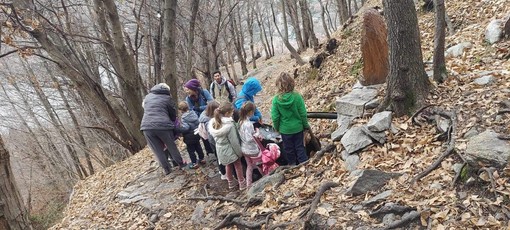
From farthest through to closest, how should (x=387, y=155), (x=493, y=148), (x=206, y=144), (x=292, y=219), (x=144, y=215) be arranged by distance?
(x=206, y=144)
(x=144, y=215)
(x=387, y=155)
(x=292, y=219)
(x=493, y=148)

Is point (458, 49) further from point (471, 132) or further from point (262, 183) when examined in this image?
point (262, 183)

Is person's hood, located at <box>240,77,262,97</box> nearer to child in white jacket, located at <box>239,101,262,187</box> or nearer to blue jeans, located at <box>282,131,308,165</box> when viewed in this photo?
child in white jacket, located at <box>239,101,262,187</box>

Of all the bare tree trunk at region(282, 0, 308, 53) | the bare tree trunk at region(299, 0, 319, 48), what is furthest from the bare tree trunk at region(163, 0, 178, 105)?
the bare tree trunk at region(282, 0, 308, 53)

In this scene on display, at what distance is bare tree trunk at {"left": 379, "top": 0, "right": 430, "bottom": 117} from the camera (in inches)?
188

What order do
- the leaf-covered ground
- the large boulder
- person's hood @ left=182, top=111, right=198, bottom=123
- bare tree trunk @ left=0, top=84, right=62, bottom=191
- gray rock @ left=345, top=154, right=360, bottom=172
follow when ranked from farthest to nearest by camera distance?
bare tree trunk @ left=0, top=84, right=62, bottom=191 → person's hood @ left=182, top=111, right=198, bottom=123 → the large boulder → gray rock @ left=345, top=154, right=360, bottom=172 → the leaf-covered ground

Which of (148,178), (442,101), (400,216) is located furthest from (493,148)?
(148,178)

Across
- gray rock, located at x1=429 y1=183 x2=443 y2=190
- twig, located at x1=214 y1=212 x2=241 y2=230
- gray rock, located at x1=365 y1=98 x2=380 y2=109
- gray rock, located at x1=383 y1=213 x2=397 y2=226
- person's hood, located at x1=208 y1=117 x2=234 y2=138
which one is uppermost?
person's hood, located at x1=208 y1=117 x2=234 y2=138

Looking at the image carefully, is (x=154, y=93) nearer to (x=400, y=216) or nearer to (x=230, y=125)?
(x=230, y=125)

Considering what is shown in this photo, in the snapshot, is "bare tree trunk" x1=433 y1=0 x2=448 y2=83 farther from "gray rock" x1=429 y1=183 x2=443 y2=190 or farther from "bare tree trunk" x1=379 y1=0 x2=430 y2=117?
"gray rock" x1=429 y1=183 x2=443 y2=190

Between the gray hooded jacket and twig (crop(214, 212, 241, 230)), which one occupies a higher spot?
the gray hooded jacket

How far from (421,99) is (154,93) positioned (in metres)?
4.29

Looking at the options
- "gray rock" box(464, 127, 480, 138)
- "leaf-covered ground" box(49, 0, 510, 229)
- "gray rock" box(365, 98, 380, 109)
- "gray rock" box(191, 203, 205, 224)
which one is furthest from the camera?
"gray rock" box(365, 98, 380, 109)

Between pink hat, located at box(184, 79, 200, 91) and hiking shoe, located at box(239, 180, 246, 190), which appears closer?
hiking shoe, located at box(239, 180, 246, 190)

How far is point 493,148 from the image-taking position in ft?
11.0
